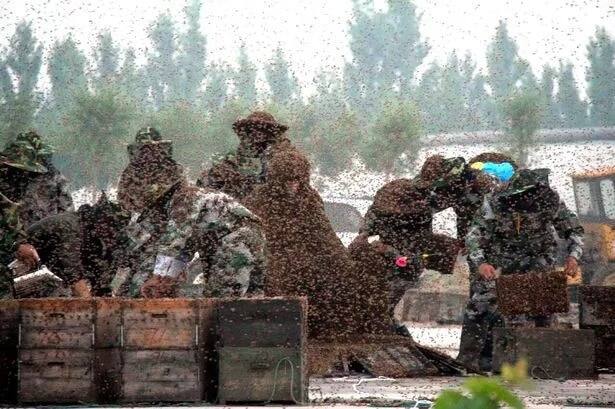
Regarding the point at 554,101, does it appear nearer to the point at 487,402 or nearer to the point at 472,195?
the point at 472,195

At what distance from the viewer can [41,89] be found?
49.0 m

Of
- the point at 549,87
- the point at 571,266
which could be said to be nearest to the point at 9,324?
the point at 571,266

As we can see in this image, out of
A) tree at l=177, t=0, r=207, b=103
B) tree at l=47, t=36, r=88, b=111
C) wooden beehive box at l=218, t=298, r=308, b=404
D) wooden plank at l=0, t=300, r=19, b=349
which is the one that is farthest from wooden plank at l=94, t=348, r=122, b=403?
tree at l=177, t=0, r=207, b=103

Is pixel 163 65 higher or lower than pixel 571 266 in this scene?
higher

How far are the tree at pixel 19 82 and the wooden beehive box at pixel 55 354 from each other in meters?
28.4

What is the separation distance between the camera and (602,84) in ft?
197

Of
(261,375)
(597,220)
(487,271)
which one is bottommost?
(261,375)

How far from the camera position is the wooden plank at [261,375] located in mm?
9180

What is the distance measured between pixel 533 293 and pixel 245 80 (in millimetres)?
49003

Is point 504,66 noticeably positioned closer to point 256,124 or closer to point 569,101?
point 569,101

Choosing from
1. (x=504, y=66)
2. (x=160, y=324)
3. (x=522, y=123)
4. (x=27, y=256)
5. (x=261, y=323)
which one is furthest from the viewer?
(x=504, y=66)

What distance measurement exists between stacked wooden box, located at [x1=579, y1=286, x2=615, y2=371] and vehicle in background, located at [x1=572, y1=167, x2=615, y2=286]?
9.11 m

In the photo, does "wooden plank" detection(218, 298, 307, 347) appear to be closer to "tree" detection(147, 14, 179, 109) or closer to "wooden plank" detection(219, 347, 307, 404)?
"wooden plank" detection(219, 347, 307, 404)

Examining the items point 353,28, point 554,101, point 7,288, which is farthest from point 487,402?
point 554,101
